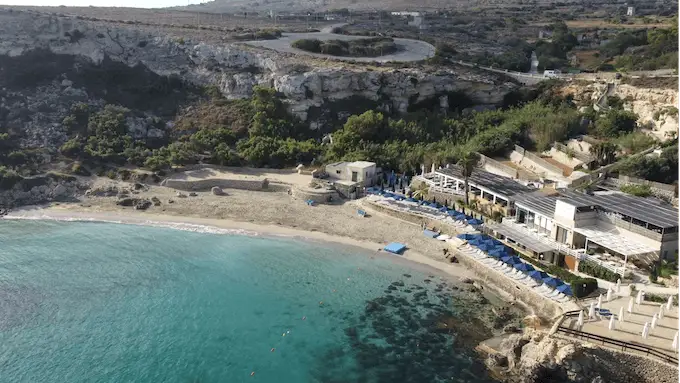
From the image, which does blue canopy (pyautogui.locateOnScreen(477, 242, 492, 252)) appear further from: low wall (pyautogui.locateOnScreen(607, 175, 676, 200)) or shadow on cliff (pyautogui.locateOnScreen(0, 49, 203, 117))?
shadow on cliff (pyautogui.locateOnScreen(0, 49, 203, 117))

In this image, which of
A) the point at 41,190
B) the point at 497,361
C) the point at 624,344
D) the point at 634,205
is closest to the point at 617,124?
the point at 634,205

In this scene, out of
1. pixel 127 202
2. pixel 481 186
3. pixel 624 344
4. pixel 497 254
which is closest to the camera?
pixel 624 344

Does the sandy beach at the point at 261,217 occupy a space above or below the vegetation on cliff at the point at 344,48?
below

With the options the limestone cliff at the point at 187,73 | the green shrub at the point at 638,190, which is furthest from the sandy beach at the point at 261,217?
the limestone cliff at the point at 187,73

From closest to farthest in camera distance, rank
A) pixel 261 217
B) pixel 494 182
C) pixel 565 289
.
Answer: pixel 565 289 < pixel 494 182 < pixel 261 217

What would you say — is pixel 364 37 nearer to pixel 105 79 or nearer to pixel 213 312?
pixel 105 79

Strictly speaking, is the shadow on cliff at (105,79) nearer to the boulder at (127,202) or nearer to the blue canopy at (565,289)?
the boulder at (127,202)

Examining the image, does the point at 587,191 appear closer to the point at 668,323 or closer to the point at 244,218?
the point at 668,323
